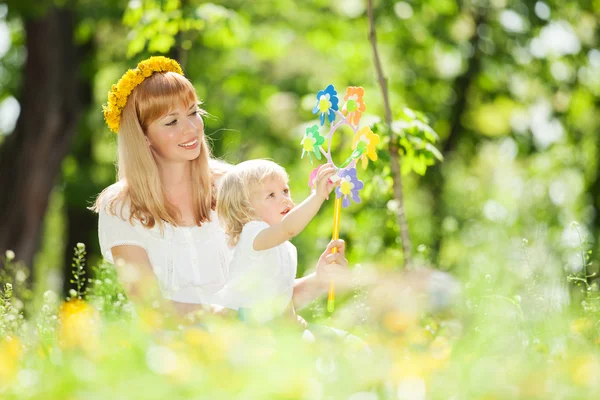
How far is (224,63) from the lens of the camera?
10.9 metres

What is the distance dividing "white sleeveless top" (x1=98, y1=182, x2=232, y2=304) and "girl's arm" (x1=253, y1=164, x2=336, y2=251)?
41cm

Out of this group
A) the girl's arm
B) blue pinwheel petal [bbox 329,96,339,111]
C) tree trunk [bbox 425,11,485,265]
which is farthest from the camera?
tree trunk [bbox 425,11,485,265]

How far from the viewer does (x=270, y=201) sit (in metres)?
3.11

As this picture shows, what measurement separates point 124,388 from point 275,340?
0.50 metres

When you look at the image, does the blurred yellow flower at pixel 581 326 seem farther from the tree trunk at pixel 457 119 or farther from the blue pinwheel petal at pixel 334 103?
the tree trunk at pixel 457 119

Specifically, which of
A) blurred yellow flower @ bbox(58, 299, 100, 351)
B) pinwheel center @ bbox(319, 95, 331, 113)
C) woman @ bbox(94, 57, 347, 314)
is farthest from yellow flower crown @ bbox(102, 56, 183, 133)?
blurred yellow flower @ bbox(58, 299, 100, 351)

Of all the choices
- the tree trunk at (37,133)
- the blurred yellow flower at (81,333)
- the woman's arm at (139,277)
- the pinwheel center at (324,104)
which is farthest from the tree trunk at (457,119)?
the blurred yellow flower at (81,333)

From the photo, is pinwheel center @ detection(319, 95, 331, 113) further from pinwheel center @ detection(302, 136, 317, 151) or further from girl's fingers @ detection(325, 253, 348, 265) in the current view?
girl's fingers @ detection(325, 253, 348, 265)

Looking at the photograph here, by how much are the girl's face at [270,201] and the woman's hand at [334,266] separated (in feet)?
0.81

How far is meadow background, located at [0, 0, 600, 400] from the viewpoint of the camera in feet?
5.92

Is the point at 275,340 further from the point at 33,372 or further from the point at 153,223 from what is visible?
the point at 153,223

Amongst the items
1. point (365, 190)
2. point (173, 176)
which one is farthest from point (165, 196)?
point (365, 190)

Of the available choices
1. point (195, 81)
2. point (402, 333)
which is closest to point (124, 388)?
point (402, 333)

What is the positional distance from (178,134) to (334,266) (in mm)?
925
